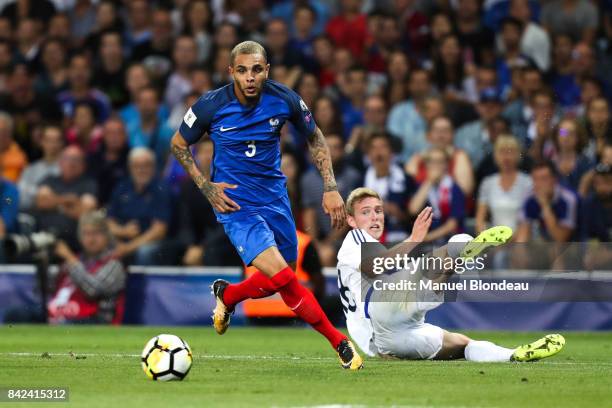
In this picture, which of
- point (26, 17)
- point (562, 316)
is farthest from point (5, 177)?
point (562, 316)

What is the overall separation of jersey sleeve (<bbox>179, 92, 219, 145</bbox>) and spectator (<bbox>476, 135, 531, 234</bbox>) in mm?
6430

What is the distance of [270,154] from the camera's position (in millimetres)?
11133

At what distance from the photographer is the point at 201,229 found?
18.1 metres

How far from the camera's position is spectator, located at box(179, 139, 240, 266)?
1756 cm

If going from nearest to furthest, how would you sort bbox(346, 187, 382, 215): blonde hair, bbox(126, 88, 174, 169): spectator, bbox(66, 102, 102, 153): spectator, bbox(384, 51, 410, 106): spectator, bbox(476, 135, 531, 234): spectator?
bbox(346, 187, 382, 215): blonde hair → bbox(476, 135, 531, 234): spectator → bbox(384, 51, 410, 106): spectator → bbox(126, 88, 174, 169): spectator → bbox(66, 102, 102, 153): spectator

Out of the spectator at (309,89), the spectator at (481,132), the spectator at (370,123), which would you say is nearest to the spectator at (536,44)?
the spectator at (481,132)

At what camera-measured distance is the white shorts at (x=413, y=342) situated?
1109 cm

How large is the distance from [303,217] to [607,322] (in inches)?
161

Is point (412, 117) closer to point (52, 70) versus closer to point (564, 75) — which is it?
point (564, 75)

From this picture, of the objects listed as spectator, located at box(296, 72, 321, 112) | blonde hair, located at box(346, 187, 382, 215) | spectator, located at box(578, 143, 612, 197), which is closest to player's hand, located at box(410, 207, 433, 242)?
blonde hair, located at box(346, 187, 382, 215)

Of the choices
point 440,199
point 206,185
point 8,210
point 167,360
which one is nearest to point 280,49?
point 440,199

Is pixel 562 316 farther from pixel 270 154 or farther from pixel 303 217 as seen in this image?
pixel 270 154

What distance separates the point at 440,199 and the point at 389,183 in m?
0.74

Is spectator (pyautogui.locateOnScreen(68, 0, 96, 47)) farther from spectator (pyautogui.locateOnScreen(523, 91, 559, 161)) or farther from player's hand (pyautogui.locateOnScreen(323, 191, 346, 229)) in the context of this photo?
player's hand (pyautogui.locateOnScreen(323, 191, 346, 229))
